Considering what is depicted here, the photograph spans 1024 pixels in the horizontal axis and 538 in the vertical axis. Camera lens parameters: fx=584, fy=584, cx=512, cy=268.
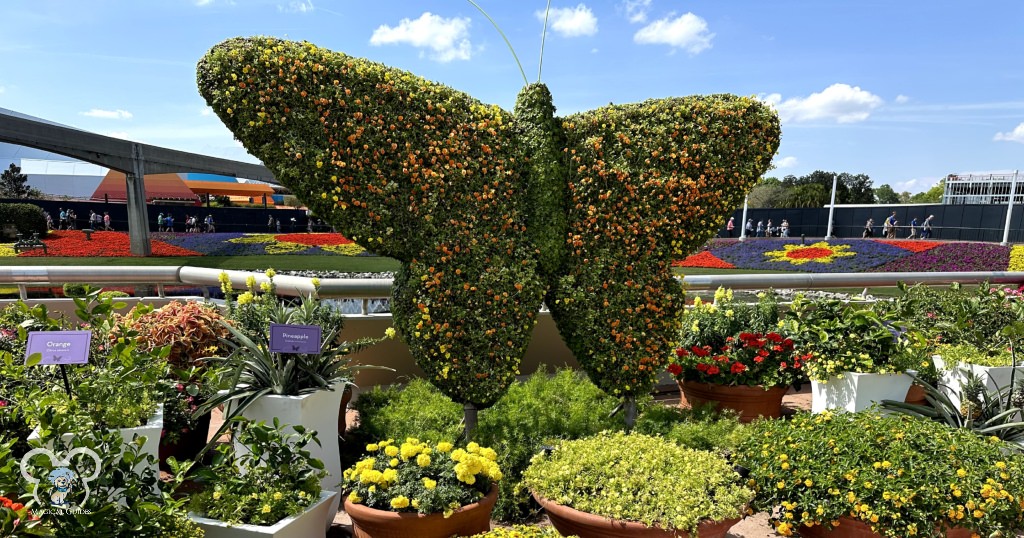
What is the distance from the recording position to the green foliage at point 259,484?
7.81 feet

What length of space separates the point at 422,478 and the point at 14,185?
1684 inches

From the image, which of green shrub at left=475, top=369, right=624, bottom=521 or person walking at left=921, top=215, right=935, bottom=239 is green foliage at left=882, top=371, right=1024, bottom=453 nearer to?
green shrub at left=475, top=369, right=624, bottom=521

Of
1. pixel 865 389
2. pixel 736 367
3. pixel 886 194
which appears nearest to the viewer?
pixel 865 389

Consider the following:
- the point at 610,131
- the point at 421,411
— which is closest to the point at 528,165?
the point at 610,131

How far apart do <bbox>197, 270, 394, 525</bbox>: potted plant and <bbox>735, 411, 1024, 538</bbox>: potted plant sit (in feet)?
7.30

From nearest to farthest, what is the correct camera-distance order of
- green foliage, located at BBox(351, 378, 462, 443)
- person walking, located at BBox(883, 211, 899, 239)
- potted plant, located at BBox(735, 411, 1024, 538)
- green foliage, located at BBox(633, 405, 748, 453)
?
potted plant, located at BBox(735, 411, 1024, 538), green foliage, located at BBox(633, 405, 748, 453), green foliage, located at BBox(351, 378, 462, 443), person walking, located at BBox(883, 211, 899, 239)

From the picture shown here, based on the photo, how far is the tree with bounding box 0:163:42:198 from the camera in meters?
33.1

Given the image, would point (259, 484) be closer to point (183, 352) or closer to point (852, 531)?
point (183, 352)

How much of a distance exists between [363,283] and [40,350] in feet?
7.70

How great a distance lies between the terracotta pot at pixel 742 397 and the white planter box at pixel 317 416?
2.83 meters

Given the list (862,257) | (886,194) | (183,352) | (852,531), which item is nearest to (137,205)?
(183,352)

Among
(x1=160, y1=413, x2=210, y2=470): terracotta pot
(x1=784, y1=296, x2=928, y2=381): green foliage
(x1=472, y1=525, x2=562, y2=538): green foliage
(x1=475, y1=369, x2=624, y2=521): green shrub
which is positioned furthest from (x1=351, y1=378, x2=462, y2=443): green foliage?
(x1=784, y1=296, x2=928, y2=381): green foliage

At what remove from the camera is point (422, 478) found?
2549 millimetres

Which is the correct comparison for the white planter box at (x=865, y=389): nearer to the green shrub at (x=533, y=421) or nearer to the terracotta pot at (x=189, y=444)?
the green shrub at (x=533, y=421)
